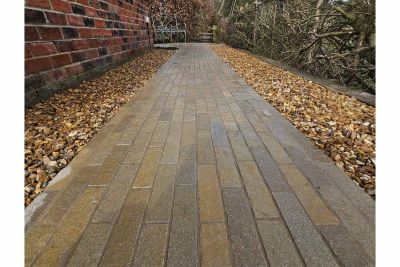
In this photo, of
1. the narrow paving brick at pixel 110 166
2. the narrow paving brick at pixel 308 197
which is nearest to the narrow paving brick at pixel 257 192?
the narrow paving brick at pixel 308 197

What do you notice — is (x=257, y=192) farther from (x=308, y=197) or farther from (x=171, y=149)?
(x=171, y=149)

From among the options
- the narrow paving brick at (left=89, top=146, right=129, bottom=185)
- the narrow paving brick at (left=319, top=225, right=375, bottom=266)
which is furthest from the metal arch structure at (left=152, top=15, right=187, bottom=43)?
the narrow paving brick at (left=319, top=225, right=375, bottom=266)

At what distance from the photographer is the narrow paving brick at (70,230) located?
1.12 meters

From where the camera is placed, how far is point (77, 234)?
48.9 inches

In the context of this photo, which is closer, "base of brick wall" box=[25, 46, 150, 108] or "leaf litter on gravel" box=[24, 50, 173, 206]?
"leaf litter on gravel" box=[24, 50, 173, 206]

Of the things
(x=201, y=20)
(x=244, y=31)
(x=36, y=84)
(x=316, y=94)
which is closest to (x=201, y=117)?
(x=316, y=94)

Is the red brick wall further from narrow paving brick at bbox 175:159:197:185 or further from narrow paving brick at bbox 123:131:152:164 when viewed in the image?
narrow paving brick at bbox 175:159:197:185

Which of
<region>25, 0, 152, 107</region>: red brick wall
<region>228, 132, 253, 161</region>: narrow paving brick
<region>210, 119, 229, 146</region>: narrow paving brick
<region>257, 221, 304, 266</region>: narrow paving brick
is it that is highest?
<region>25, 0, 152, 107</region>: red brick wall

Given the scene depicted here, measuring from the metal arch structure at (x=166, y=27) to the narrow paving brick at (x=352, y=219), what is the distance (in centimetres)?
1587

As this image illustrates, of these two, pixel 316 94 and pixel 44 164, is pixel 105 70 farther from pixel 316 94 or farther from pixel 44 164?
pixel 316 94

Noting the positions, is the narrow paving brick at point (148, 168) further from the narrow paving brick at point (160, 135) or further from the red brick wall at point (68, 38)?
the red brick wall at point (68, 38)

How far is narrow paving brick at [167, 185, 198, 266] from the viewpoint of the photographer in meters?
1.11

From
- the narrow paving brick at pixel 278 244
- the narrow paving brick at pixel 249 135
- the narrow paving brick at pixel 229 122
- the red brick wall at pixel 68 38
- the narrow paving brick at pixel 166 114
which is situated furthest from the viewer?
the red brick wall at pixel 68 38

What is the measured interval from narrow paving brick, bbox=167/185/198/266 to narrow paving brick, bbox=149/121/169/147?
721 millimetres
